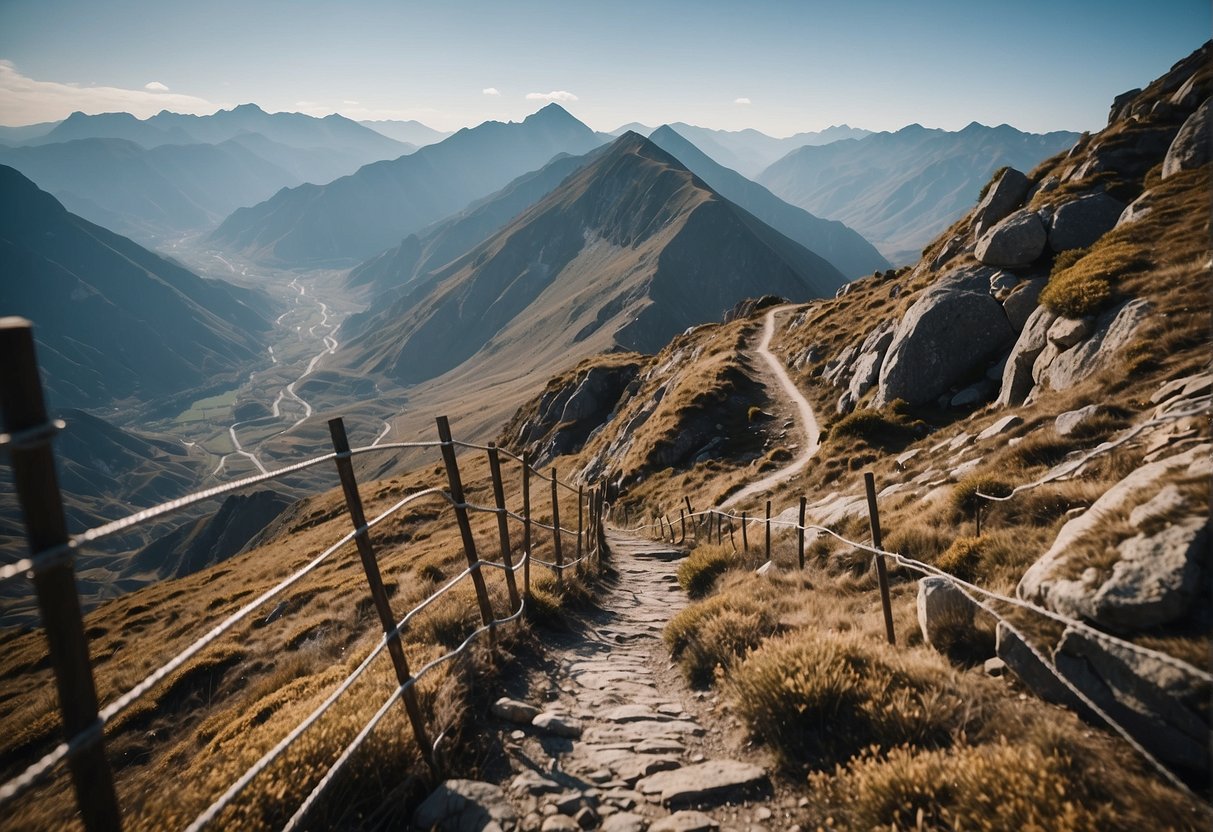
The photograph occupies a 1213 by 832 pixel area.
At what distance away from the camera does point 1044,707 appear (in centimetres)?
544

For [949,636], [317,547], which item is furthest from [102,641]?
[949,636]

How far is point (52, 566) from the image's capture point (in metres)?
3.03

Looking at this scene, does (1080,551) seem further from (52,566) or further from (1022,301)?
(1022,301)

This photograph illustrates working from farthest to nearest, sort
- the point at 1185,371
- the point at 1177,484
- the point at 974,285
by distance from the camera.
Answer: the point at 974,285 < the point at 1185,371 < the point at 1177,484

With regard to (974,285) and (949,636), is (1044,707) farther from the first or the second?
(974,285)

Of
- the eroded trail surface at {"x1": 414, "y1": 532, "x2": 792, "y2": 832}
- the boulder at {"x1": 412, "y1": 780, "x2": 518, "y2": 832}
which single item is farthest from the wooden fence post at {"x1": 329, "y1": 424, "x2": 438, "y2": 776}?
the eroded trail surface at {"x1": 414, "y1": 532, "x2": 792, "y2": 832}

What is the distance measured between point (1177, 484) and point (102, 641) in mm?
58604

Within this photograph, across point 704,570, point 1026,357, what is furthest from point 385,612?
point 1026,357

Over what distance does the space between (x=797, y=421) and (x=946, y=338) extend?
1250cm

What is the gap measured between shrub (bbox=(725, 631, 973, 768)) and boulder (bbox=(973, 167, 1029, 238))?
40.2 m

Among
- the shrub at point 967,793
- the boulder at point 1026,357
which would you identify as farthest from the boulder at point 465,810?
the boulder at point 1026,357

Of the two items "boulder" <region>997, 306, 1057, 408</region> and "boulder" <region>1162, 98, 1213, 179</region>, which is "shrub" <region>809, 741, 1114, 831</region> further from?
"boulder" <region>1162, 98, 1213, 179</region>

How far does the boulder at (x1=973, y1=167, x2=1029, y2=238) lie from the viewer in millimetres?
37250

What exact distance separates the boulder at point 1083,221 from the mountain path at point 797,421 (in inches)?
578
